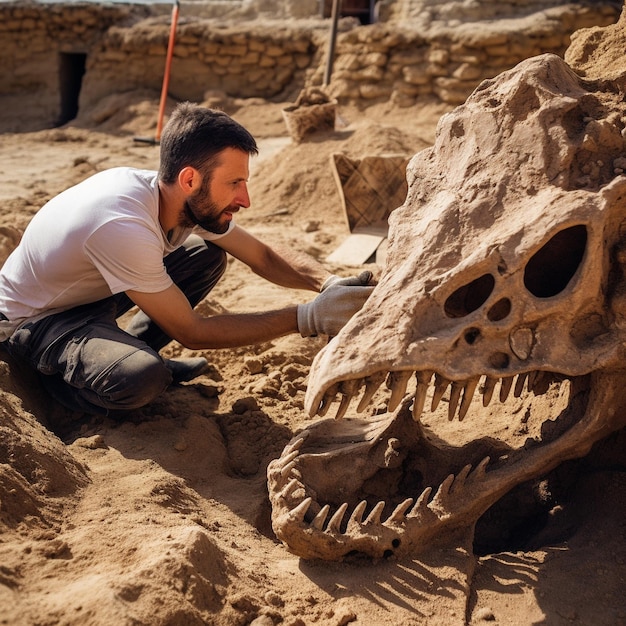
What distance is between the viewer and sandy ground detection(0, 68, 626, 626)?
2379 mm

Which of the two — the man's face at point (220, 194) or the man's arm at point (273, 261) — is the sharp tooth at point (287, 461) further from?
the man's arm at point (273, 261)

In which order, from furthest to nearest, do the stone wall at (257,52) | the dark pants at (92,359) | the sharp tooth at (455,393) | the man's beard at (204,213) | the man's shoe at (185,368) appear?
the stone wall at (257,52)
the man's shoe at (185,368)
the man's beard at (204,213)
the dark pants at (92,359)
the sharp tooth at (455,393)

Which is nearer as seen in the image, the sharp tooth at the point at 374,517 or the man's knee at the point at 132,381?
the sharp tooth at the point at 374,517

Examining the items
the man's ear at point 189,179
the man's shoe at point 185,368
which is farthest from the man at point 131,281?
the man's shoe at point 185,368

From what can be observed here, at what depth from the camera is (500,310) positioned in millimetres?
2699

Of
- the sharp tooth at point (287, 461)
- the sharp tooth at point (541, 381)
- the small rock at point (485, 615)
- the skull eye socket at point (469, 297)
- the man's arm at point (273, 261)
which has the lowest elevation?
the small rock at point (485, 615)

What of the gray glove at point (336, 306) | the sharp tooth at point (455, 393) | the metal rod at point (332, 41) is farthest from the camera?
the metal rod at point (332, 41)

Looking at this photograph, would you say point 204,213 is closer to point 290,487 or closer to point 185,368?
point 185,368

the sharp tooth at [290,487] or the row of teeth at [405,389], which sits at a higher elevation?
the row of teeth at [405,389]

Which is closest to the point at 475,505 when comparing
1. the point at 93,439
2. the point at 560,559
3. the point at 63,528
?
the point at 560,559

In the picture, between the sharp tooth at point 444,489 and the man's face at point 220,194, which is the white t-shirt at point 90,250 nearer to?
the man's face at point 220,194

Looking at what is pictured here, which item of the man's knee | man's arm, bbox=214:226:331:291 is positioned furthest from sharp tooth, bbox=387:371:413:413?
man's arm, bbox=214:226:331:291

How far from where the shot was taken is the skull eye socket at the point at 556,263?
9.04ft

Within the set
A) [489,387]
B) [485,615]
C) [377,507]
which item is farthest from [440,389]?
[485,615]
